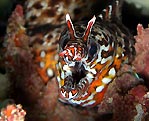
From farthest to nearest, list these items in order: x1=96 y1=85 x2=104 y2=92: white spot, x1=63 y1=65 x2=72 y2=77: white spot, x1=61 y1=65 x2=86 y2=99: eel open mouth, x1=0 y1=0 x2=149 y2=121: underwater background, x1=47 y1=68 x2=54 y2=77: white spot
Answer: x1=47 y1=68 x2=54 y2=77: white spot < x1=96 y1=85 x2=104 y2=92: white spot < x1=63 y1=65 x2=72 y2=77: white spot < x1=61 y1=65 x2=86 y2=99: eel open mouth < x1=0 y1=0 x2=149 y2=121: underwater background

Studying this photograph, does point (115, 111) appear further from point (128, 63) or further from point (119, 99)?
point (128, 63)

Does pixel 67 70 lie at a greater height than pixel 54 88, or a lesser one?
greater

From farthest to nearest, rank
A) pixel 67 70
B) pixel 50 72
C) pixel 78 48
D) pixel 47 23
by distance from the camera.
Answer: pixel 47 23, pixel 50 72, pixel 67 70, pixel 78 48

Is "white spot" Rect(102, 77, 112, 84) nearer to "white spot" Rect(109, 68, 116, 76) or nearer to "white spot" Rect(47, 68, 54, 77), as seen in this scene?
"white spot" Rect(109, 68, 116, 76)

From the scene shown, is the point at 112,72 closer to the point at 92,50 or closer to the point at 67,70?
the point at 92,50

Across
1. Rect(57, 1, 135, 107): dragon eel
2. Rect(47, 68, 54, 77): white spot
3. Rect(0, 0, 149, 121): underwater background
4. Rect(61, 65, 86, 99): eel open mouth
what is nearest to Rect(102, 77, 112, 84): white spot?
Rect(57, 1, 135, 107): dragon eel

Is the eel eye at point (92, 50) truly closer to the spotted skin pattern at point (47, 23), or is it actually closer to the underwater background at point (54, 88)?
the underwater background at point (54, 88)

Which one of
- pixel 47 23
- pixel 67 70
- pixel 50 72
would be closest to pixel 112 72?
pixel 67 70
